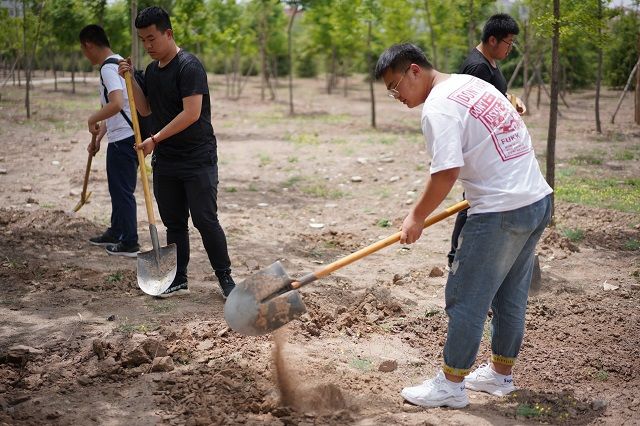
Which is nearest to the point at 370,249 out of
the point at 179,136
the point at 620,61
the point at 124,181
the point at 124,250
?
the point at 179,136

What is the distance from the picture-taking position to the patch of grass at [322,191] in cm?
918

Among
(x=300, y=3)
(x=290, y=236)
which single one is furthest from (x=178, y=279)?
(x=300, y=3)

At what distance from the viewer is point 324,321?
4.58 metres

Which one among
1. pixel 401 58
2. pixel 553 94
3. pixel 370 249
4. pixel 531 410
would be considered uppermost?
pixel 401 58

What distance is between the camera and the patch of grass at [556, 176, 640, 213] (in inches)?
311

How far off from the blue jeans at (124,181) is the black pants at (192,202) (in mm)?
1214

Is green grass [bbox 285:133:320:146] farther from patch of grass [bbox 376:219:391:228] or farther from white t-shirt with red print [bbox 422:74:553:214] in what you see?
white t-shirt with red print [bbox 422:74:553:214]

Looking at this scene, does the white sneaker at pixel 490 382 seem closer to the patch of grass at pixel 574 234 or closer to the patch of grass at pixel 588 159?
the patch of grass at pixel 574 234

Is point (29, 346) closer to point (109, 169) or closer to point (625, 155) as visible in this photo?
point (109, 169)

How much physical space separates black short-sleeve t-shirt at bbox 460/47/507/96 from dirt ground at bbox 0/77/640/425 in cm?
162

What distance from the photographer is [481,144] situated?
311 cm

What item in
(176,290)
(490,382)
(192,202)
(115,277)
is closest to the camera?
(490,382)

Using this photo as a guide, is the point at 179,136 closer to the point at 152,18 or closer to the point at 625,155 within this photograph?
the point at 152,18

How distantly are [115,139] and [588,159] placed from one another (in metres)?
7.99
